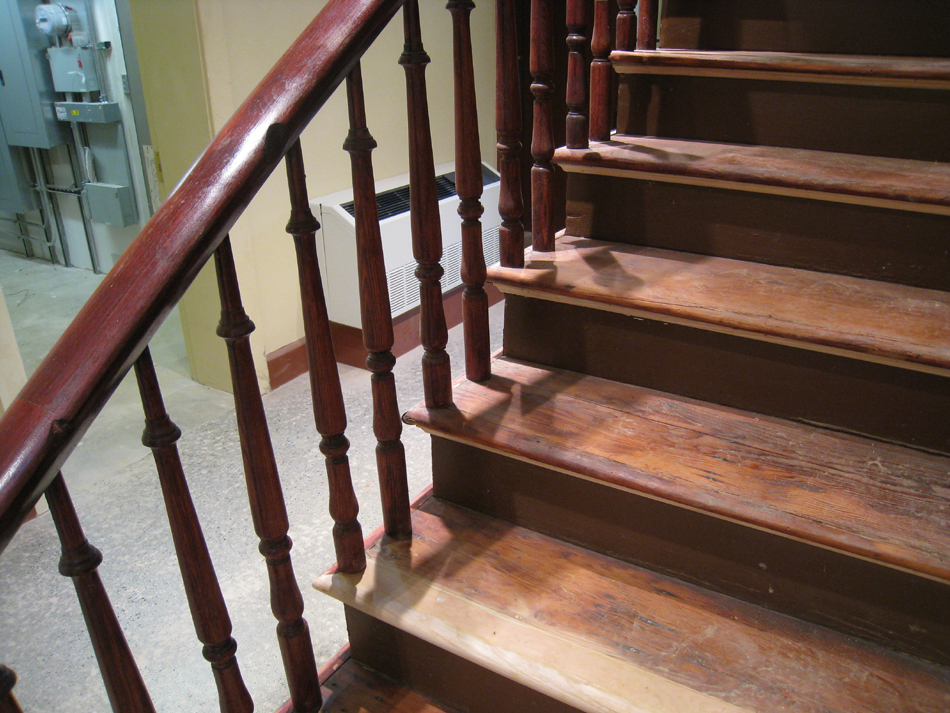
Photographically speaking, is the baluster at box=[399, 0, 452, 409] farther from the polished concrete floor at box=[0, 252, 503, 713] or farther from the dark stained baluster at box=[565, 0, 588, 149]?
the polished concrete floor at box=[0, 252, 503, 713]

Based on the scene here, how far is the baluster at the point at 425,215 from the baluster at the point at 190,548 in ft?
1.40

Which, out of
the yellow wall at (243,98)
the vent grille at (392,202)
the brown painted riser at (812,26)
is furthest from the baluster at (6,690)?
the vent grille at (392,202)

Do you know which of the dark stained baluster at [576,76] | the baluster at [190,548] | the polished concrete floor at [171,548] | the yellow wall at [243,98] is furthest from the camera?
the yellow wall at [243,98]

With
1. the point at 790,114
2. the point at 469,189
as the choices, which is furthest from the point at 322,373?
the point at 790,114

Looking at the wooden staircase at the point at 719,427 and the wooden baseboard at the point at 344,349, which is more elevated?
the wooden staircase at the point at 719,427

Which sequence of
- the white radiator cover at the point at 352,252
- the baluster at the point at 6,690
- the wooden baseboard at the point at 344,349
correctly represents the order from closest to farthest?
the baluster at the point at 6,690 < the white radiator cover at the point at 352,252 < the wooden baseboard at the point at 344,349

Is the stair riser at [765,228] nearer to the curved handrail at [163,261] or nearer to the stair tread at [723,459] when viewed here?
the stair tread at [723,459]

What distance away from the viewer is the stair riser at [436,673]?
1.07 m

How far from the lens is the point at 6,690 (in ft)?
2.34

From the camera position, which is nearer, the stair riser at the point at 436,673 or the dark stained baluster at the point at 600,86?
the stair riser at the point at 436,673

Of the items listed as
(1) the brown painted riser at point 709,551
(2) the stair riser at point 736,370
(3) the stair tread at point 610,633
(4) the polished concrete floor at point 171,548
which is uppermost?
(2) the stair riser at point 736,370

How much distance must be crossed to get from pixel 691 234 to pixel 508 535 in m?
0.68

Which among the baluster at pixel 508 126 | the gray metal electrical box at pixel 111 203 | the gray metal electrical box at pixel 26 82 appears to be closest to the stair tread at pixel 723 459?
the baluster at pixel 508 126

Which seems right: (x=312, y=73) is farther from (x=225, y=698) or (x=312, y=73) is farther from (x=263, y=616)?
(x=263, y=616)
